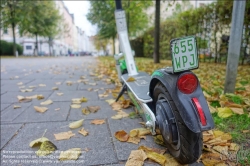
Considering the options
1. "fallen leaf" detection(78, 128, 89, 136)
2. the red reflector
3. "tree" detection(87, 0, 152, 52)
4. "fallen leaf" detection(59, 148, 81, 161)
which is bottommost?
"fallen leaf" detection(59, 148, 81, 161)

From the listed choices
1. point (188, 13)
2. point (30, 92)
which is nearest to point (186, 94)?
point (30, 92)

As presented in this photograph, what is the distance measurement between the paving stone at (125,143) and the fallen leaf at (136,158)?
0.04 metres

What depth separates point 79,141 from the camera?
1370 mm

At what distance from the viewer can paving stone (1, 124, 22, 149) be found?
55.1 inches

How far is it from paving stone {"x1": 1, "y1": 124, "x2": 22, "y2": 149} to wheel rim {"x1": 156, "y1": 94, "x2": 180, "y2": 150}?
1.09 m

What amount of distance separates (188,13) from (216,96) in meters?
5.32

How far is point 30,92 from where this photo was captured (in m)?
2.88

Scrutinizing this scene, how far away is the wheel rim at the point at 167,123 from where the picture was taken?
1038 millimetres

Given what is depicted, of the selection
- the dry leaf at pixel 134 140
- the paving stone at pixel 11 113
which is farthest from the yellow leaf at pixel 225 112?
the paving stone at pixel 11 113

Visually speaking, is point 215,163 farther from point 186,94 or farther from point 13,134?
point 13,134

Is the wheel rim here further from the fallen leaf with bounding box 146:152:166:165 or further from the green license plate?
the green license plate

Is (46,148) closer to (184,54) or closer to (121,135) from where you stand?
(121,135)

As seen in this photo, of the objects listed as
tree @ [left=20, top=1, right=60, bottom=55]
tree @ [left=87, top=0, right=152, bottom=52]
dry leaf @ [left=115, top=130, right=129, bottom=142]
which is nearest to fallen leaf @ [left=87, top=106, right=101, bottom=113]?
dry leaf @ [left=115, top=130, right=129, bottom=142]

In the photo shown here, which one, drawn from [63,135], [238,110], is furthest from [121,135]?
[238,110]
